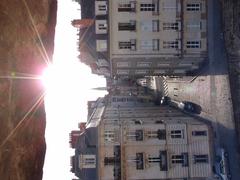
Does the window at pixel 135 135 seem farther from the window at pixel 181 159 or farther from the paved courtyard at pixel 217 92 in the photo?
the paved courtyard at pixel 217 92

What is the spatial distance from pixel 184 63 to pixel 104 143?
16.7 m

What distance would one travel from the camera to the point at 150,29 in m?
62.8

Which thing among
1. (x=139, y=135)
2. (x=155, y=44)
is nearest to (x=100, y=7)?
(x=155, y=44)

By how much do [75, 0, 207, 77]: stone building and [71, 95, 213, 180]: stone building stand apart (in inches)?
368

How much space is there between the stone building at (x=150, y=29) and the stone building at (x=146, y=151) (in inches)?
368

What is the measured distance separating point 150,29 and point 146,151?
50.9ft

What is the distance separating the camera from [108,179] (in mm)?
57344

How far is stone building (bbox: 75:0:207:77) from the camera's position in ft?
204

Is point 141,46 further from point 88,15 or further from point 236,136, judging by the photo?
point 236,136

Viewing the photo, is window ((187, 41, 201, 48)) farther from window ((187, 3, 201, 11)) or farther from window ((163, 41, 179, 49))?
window ((187, 3, 201, 11))

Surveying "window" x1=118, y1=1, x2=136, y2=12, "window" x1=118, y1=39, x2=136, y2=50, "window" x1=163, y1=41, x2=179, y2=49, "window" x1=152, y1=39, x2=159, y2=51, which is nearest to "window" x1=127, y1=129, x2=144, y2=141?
"window" x1=118, y1=39, x2=136, y2=50

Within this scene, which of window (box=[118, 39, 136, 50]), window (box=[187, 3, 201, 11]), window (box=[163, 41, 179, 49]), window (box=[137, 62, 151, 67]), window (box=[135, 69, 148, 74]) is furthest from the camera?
window (box=[135, 69, 148, 74])

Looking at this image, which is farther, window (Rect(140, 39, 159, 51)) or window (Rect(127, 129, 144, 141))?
window (Rect(140, 39, 159, 51))

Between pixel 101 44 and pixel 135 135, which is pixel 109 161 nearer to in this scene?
pixel 135 135
